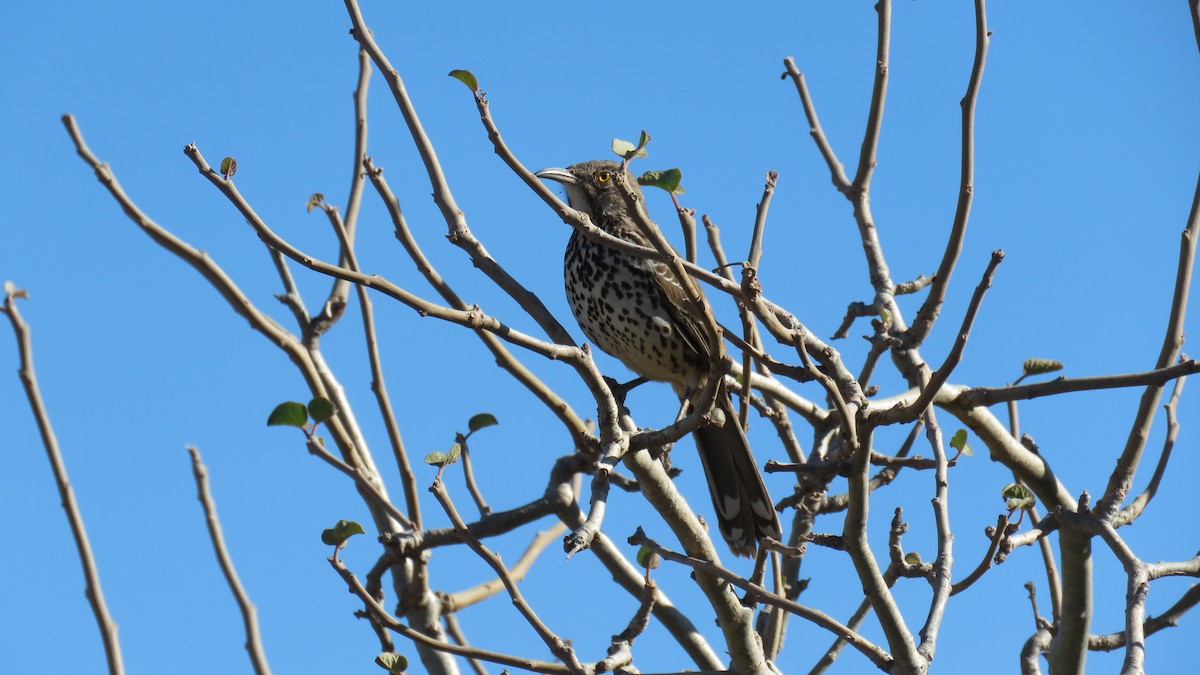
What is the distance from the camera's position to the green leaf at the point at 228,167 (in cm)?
245

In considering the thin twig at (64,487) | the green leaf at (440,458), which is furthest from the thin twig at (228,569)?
the green leaf at (440,458)

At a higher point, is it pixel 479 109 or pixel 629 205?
pixel 479 109

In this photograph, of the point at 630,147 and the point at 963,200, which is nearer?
the point at 630,147

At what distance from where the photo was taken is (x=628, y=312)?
4.16m

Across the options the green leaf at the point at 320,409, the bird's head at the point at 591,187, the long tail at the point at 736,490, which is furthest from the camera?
the bird's head at the point at 591,187

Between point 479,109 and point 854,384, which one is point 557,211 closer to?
point 479,109


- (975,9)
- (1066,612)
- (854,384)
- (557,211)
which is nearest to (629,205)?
(557,211)

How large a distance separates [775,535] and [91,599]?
2200 millimetres

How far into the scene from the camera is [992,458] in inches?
149

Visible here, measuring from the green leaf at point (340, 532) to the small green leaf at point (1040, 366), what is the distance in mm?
1721

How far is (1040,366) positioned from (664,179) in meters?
1.13

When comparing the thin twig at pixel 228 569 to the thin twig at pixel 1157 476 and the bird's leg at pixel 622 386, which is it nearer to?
the bird's leg at pixel 622 386

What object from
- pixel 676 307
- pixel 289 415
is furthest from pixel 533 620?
pixel 676 307

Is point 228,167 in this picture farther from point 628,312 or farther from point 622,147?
point 628,312
